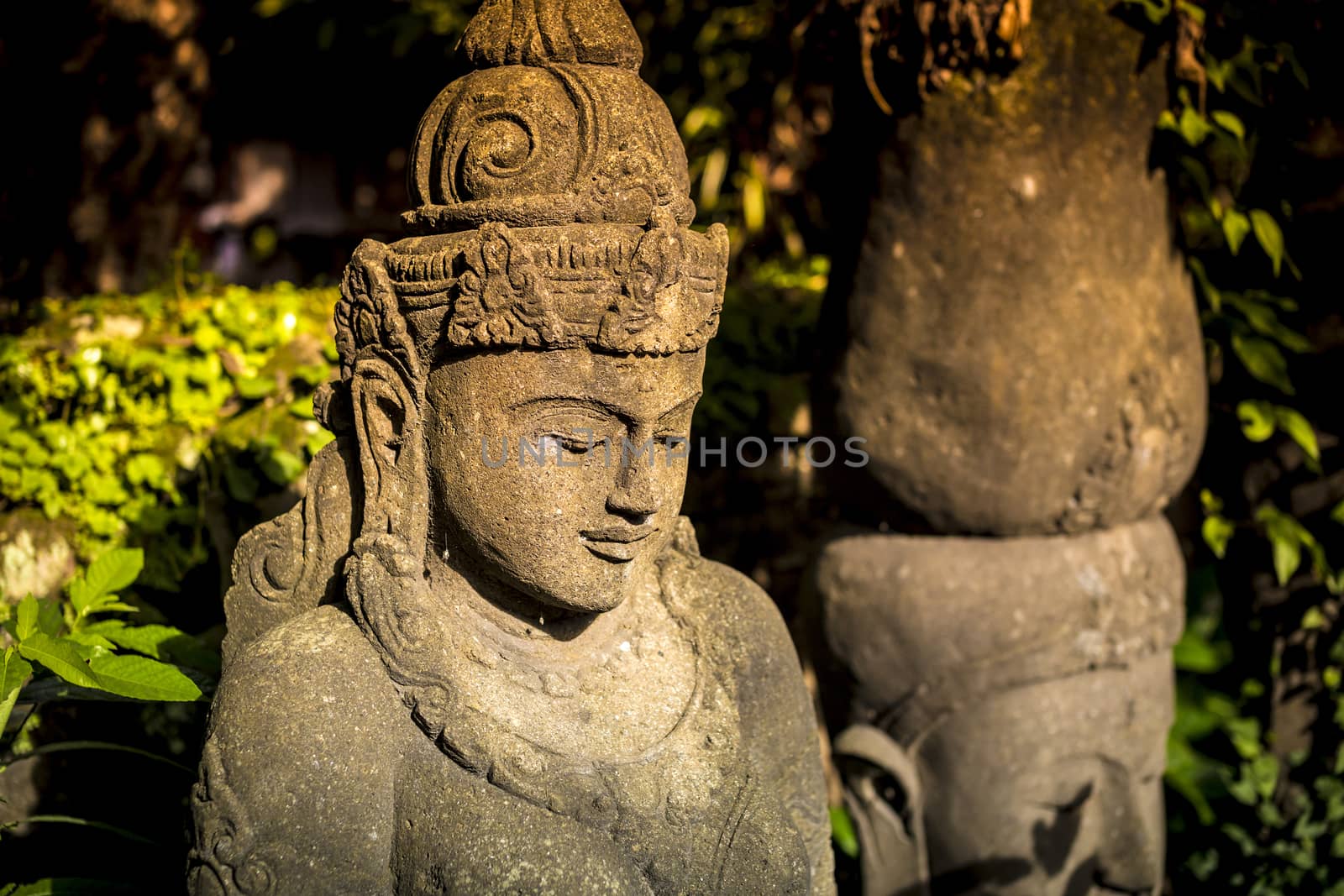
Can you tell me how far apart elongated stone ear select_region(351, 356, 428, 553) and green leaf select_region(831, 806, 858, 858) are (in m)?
2.86

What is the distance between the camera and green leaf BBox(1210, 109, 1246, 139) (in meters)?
3.24

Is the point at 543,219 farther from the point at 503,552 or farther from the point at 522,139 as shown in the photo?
the point at 503,552

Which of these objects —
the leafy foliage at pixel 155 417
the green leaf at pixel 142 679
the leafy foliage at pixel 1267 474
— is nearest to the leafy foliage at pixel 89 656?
the green leaf at pixel 142 679

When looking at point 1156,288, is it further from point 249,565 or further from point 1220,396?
point 249,565

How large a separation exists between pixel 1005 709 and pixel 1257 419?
50.7 inches

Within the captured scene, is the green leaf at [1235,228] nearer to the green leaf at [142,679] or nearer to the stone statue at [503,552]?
the stone statue at [503,552]

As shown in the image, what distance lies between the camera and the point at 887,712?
323 centimetres

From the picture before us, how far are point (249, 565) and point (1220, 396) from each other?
292 cm

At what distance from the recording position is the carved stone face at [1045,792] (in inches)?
123

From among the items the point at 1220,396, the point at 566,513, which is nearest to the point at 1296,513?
the point at 1220,396

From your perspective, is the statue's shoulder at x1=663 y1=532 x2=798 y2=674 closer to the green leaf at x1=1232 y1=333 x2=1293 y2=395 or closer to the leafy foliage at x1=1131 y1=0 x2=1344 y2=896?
the leafy foliage at x1=1131 y1=0 x2=1344 y2=896

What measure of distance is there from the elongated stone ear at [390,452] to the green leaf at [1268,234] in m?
2.55

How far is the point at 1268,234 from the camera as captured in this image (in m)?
3.47

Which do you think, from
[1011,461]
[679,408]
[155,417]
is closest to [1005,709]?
[1011,461]
